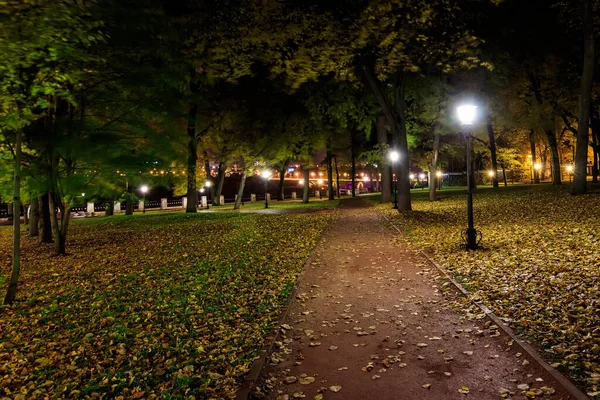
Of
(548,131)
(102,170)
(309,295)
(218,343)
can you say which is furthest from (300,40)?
(548,131)

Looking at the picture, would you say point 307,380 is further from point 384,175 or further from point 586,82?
point 384,175

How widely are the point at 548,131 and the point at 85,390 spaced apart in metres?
36.6

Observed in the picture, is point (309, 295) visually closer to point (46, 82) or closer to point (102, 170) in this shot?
point (46, 82)

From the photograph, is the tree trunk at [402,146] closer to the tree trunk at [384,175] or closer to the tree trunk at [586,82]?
the tree trunk at [586,82]

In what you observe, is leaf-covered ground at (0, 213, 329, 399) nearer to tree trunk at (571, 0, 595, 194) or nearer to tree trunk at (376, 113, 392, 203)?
tree trunk at (571, 0, 595, 194)

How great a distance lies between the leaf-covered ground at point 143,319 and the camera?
4543mm

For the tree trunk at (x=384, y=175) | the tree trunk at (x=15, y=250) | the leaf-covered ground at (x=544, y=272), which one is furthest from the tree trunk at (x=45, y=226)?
the tree trunk at (x=384, y=175)

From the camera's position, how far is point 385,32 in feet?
54.3

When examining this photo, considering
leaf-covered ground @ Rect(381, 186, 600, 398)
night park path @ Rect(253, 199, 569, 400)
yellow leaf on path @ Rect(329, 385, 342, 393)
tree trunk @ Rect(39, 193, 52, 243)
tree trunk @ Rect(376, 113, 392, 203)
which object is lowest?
yellow leaf on path @ Rect(329, 385, 342, 393)

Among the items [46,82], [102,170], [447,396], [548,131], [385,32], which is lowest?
[447,396]

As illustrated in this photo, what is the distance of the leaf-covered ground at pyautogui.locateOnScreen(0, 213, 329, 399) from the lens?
4543mm

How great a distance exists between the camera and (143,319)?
6699mm

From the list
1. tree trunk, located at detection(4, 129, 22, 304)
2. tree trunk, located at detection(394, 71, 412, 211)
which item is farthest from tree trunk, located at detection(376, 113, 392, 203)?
tree trunk, located at detection(4, 129, 22, 304)

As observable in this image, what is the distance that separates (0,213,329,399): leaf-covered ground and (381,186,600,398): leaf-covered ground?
3793 millimetres
